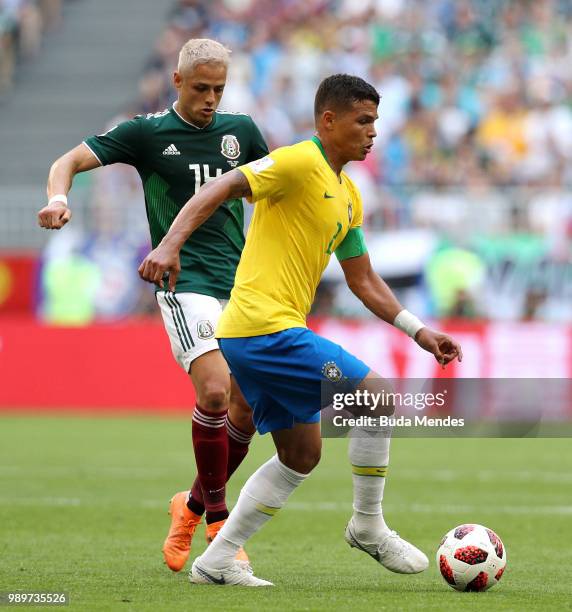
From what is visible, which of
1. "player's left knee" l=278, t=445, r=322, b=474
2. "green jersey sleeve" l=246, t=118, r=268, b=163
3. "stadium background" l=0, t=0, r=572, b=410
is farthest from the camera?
"stadium background" l=0, t=0, r=572, b=410

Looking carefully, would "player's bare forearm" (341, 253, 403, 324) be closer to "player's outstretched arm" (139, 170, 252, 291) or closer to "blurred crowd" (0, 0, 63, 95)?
"player's outstretched arm" (139, 170, 252, 291)

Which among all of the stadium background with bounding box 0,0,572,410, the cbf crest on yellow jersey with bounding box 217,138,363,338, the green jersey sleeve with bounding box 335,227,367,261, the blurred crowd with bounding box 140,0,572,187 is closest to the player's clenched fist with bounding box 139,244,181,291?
the cbf crest on yellow jersey with bounding box 217,138,363,338

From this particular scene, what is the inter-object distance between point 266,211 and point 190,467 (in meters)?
7.02

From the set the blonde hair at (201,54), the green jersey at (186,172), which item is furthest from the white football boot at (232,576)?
the blonde hair at (201,54)

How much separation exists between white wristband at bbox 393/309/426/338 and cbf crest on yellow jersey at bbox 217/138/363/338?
0.53 m

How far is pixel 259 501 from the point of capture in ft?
21.3

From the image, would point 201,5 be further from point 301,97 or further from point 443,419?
point 443,419

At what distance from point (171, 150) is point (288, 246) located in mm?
1484

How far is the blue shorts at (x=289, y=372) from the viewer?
6250 millimetres

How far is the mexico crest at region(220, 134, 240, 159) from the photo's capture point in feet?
25.2

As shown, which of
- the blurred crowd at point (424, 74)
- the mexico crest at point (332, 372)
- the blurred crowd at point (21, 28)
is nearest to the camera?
the mexico crest at point (332, 372)

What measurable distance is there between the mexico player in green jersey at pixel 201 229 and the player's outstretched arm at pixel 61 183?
1 cm

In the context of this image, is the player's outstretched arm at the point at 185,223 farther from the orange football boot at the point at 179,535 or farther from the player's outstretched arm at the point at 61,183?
the orange football boot at the point at 179,535

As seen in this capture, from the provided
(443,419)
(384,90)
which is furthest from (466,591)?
Result: (384,90)
